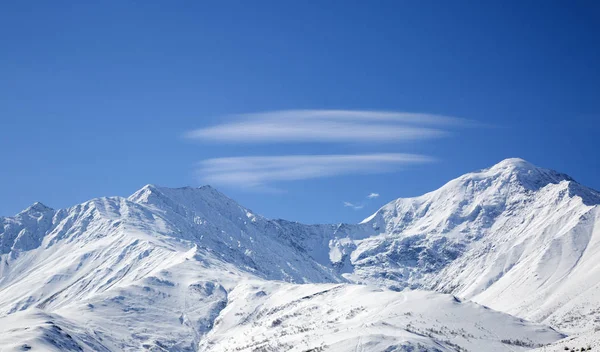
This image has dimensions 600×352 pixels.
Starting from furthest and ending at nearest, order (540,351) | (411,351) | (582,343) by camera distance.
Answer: (411,351) < (540,351) < (582,343)

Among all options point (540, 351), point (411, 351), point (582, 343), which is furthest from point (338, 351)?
point (582, 343)

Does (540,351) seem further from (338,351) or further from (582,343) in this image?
(338,351)

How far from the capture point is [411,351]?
19962 cm

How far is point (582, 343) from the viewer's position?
134m

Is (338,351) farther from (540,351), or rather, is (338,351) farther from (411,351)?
(540,351)

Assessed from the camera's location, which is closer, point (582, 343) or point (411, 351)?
point (582, 343)

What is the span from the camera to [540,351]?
5782 inches

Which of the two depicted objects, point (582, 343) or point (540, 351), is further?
point (540, 351)

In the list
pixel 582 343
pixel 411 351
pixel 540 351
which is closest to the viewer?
pixel 582 343

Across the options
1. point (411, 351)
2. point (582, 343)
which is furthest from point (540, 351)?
point (411, 351)

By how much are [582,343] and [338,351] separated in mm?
79967

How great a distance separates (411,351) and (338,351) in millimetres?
20059

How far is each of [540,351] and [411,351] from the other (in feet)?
188
